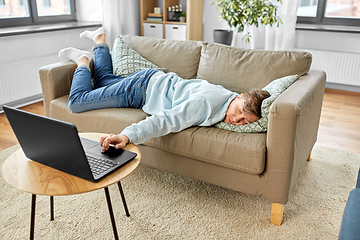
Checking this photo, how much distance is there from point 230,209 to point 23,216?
106cm

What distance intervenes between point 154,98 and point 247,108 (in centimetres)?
60

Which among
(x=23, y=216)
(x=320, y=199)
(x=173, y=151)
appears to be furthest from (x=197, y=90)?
(x=23, y=216)

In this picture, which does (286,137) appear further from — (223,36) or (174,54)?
(223,36)

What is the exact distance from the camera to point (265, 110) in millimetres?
1583

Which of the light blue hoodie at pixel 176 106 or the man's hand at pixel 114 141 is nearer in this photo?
the man's hand at pixel 114 141

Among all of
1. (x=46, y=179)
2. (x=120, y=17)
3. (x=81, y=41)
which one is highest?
(x=120, y=17)

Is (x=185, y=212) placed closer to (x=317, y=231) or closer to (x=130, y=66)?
(x=317, y=231)

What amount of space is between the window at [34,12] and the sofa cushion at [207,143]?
2135 millimetres

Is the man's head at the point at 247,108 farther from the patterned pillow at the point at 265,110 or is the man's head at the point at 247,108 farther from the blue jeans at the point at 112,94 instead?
the blue jeans at the point at 112,94

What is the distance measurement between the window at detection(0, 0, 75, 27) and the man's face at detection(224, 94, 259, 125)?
275 centimetres

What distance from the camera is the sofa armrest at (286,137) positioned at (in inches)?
56.0

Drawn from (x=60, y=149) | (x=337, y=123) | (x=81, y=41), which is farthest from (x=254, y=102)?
(x=81, y=41)

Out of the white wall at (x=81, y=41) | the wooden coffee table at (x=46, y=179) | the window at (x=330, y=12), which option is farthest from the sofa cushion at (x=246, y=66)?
the window at (x=330, y=12)

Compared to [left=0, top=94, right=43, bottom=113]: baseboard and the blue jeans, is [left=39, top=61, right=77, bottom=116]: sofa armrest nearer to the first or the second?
the blue jeans
